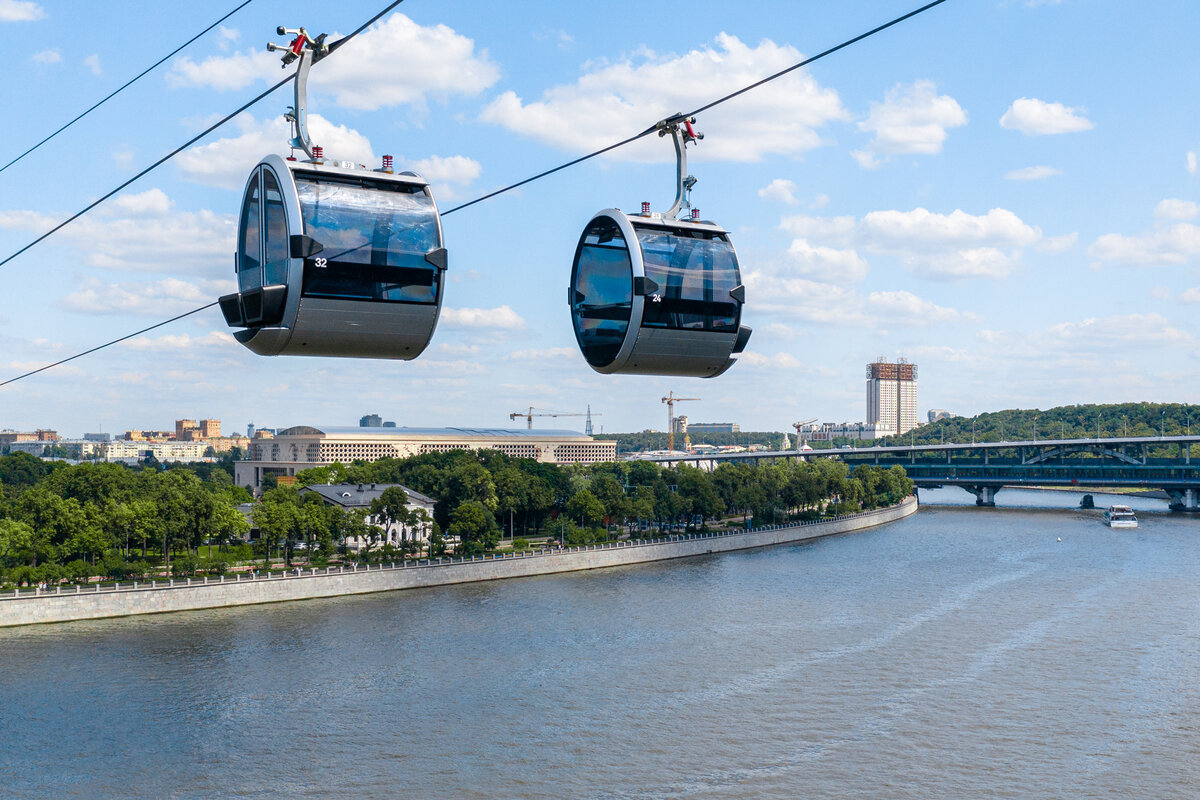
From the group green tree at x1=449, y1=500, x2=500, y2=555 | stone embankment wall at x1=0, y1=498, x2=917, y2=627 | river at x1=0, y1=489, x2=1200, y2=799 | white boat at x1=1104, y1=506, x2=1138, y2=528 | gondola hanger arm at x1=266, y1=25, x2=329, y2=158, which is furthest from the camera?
white boat at x1=1104, y1=506, x2=1138, y2=528

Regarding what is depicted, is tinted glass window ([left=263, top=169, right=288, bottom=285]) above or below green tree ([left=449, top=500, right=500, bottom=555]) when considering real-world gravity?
above

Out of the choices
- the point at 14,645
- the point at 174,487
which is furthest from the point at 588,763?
the point at 174,487

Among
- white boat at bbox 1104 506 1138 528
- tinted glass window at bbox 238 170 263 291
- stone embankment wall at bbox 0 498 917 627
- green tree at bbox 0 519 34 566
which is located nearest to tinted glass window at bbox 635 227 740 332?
tinted glass window at bbox 238 170 263 291

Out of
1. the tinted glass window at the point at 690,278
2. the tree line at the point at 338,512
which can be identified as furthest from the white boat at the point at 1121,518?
the tinted glass window at the point at 690,278

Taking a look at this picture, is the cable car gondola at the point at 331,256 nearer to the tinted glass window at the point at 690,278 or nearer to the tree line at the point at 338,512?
the tinted glass window at the point at 690,278

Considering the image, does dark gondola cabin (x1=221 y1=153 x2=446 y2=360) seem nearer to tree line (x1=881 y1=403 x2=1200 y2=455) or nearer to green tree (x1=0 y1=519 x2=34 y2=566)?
green tree (x1=0 y1=519 x2=34 y2=566)

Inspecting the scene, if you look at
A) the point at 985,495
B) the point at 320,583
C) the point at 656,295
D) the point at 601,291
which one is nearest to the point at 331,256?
the point at 601,291
